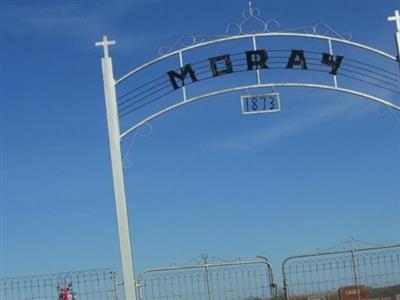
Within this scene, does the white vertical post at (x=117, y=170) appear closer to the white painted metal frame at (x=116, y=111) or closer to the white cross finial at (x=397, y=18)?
the white painted metal frame at (x=116, y=111)

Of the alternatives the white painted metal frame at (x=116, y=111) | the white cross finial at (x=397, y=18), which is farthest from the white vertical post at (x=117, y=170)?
the white cross finial at (x=397, y=18)

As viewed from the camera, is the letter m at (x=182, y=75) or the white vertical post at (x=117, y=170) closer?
the white vertical post at (x=117, y=170)

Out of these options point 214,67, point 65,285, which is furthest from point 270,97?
point 65,285

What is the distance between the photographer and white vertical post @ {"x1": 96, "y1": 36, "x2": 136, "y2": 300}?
1169cm

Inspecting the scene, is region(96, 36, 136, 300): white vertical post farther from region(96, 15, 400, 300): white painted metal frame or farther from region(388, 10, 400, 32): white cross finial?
region(388, 10, 400, 32): white cross finial

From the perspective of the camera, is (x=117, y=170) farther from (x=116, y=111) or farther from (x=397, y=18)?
(x=397, y=18)

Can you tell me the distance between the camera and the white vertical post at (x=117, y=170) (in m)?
11.7

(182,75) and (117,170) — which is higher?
(182,75)

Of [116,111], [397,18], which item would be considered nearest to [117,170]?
[116,111]

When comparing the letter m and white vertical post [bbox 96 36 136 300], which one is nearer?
white vertical post [bbox 96 36 136 300]

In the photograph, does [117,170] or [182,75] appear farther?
[182,75]

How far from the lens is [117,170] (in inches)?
471

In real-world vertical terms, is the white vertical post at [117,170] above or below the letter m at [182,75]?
below

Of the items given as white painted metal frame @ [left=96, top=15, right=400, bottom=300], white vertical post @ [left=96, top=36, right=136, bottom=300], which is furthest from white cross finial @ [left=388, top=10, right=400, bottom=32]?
white vertical post @ [left=96, top=36, right=136, bottom=300]
